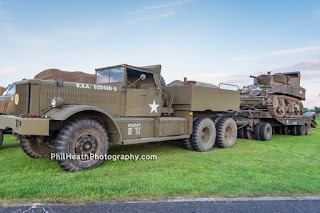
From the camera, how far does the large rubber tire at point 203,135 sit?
7691 millimetres

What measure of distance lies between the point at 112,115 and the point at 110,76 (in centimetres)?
111

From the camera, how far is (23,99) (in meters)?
5.26

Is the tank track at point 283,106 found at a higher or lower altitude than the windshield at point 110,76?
lower

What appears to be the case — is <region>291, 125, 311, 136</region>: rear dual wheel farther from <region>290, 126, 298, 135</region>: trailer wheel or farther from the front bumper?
the front bumper

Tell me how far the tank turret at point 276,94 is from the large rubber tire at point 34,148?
939 cm

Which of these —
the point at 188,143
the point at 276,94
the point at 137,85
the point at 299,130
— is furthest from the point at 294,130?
the point at 137,85

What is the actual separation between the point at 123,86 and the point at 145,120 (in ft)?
3.22

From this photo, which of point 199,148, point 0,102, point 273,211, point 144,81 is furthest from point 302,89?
→ point 0,102

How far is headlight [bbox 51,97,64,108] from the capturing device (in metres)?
4.98

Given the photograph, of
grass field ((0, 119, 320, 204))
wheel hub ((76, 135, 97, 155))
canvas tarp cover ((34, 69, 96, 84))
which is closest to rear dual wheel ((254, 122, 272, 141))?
grass field ((0, 119, 320, 204))

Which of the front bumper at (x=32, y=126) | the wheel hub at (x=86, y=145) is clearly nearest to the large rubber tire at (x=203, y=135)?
the wheel hub at (x=86, y=145)

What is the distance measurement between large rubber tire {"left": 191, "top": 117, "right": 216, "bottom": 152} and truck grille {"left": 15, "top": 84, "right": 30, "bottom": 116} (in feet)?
14.7

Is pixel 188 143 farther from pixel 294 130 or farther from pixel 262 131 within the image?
pixel 294 130

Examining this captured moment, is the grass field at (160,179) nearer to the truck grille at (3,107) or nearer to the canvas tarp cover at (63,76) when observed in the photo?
the truck grille at (3,107)
